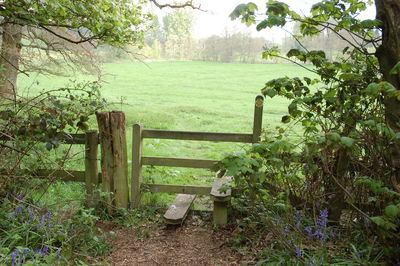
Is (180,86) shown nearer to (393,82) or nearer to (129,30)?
(129,30)

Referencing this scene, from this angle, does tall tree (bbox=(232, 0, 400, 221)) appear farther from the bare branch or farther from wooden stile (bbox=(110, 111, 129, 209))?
the bare branch

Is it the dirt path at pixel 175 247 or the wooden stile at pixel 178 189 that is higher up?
the wooden stile at pixel 178 189

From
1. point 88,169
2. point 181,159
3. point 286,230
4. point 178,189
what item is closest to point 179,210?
point 178,189

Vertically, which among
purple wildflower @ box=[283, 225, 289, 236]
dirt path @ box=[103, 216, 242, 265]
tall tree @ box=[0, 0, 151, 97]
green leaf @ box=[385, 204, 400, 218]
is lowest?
dirt path @ box=[103, 216, 242, 265]

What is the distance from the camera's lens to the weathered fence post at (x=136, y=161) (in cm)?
552

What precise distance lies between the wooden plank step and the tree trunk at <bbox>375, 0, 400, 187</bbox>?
279cm

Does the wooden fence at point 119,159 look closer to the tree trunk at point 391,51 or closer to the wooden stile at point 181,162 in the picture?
the wooden stile at point 181,162

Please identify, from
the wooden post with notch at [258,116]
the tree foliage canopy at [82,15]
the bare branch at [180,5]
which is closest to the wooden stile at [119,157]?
the tree foliage canopy at [82,15]

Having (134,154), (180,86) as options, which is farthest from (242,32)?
(134,154)

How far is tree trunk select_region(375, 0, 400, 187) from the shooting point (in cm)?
317

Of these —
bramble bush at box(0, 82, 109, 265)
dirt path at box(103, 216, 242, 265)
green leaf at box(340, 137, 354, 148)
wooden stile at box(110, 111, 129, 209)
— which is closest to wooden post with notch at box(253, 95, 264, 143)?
dirt path at box(103, 216, 242, 265)

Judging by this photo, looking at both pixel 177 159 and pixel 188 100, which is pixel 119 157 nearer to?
pixel 177 159

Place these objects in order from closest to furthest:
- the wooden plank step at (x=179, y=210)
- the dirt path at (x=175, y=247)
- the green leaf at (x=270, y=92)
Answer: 1. the green leaf at (x=270, y=92)
2. the dirt path at (x=175, y=247)
3. the wooden plank step at (x=179, y=210)

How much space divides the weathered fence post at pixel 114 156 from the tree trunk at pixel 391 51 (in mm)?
3545
